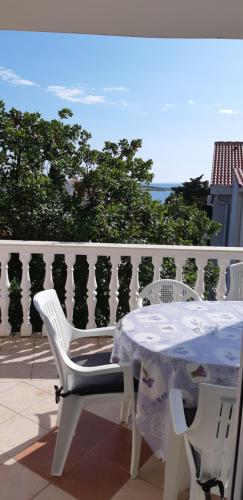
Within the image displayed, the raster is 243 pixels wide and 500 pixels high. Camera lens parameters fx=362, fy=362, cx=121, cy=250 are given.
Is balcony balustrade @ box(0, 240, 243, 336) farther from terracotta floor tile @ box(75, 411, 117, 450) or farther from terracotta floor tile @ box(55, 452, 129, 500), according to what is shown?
terracotta floor tile @ box(55, 452, 129, 500)

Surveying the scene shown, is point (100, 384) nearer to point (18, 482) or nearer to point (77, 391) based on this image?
point (77, 391)

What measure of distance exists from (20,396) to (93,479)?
924 mm

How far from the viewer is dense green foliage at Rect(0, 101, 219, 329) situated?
6.03 metres

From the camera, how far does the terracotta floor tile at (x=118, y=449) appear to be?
1997 millimetres

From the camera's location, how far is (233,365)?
1598mm

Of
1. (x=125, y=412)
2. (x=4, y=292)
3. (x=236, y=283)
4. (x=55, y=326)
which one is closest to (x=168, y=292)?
(x=236, y=283)

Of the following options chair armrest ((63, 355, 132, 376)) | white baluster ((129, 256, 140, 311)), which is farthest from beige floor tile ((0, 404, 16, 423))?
white baluster ((129, 256, 140, 311))

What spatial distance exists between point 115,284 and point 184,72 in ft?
8.91

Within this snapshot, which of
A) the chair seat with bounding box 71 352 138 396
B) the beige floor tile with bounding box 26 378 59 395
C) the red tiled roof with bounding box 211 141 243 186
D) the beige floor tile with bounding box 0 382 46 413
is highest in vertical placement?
the red tiled roof with bounding box 211 141 243 186

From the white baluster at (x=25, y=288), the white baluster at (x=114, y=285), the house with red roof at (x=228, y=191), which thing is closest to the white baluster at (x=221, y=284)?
the white baluster at (x=114, y=285)

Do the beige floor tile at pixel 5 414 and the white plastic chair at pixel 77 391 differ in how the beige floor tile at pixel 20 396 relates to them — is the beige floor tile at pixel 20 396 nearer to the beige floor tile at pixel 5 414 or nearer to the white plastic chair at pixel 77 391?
the beige floor tile at pixel 5 414

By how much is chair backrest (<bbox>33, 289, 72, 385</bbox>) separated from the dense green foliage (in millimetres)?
3333

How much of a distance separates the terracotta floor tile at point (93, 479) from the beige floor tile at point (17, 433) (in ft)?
1.13

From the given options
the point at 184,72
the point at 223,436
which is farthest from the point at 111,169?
the point at 223,436
